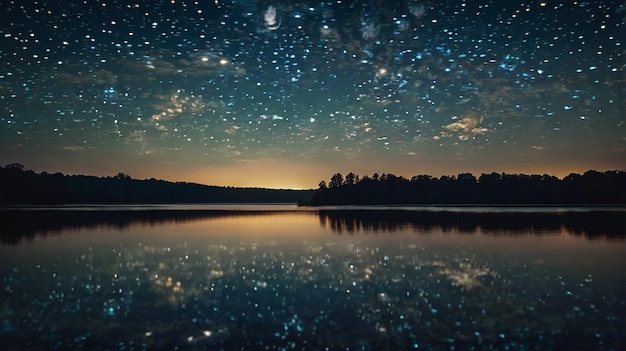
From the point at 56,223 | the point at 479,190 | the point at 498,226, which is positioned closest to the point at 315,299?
the point at 498,226

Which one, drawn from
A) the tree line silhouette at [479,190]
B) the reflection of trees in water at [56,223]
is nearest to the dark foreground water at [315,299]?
the reflection of trees in water at [56,223]

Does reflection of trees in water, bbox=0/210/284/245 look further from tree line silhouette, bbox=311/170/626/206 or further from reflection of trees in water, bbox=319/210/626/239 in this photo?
tree line silhouette, bbox=311/170/626/206

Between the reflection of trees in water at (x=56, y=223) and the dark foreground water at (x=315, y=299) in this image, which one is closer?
the dark foreground water at (x=315, y=299)

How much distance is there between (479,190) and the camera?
158625 millimetres

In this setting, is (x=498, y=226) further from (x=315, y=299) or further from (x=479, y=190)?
(x=479, y=190)

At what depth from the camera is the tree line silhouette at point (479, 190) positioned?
132 metres

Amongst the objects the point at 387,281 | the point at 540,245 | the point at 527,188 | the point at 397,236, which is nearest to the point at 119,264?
the point at 387,281

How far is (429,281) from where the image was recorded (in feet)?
43.5

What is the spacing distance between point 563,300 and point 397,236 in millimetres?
17001

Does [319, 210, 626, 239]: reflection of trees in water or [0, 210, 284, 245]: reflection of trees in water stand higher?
[319, 210, 626, 239]: reflection of trees in water

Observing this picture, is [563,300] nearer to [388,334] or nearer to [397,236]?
[388,334]

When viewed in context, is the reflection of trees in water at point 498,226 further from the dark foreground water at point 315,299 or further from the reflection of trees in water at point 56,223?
the reflection of trees in water at point 56,223

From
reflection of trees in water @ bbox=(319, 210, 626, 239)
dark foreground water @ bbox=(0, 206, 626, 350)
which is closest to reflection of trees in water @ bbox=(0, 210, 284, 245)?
dark foreground water @ bbox=(0, 206, 626, 350)

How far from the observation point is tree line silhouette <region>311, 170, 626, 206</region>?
132250 mm
